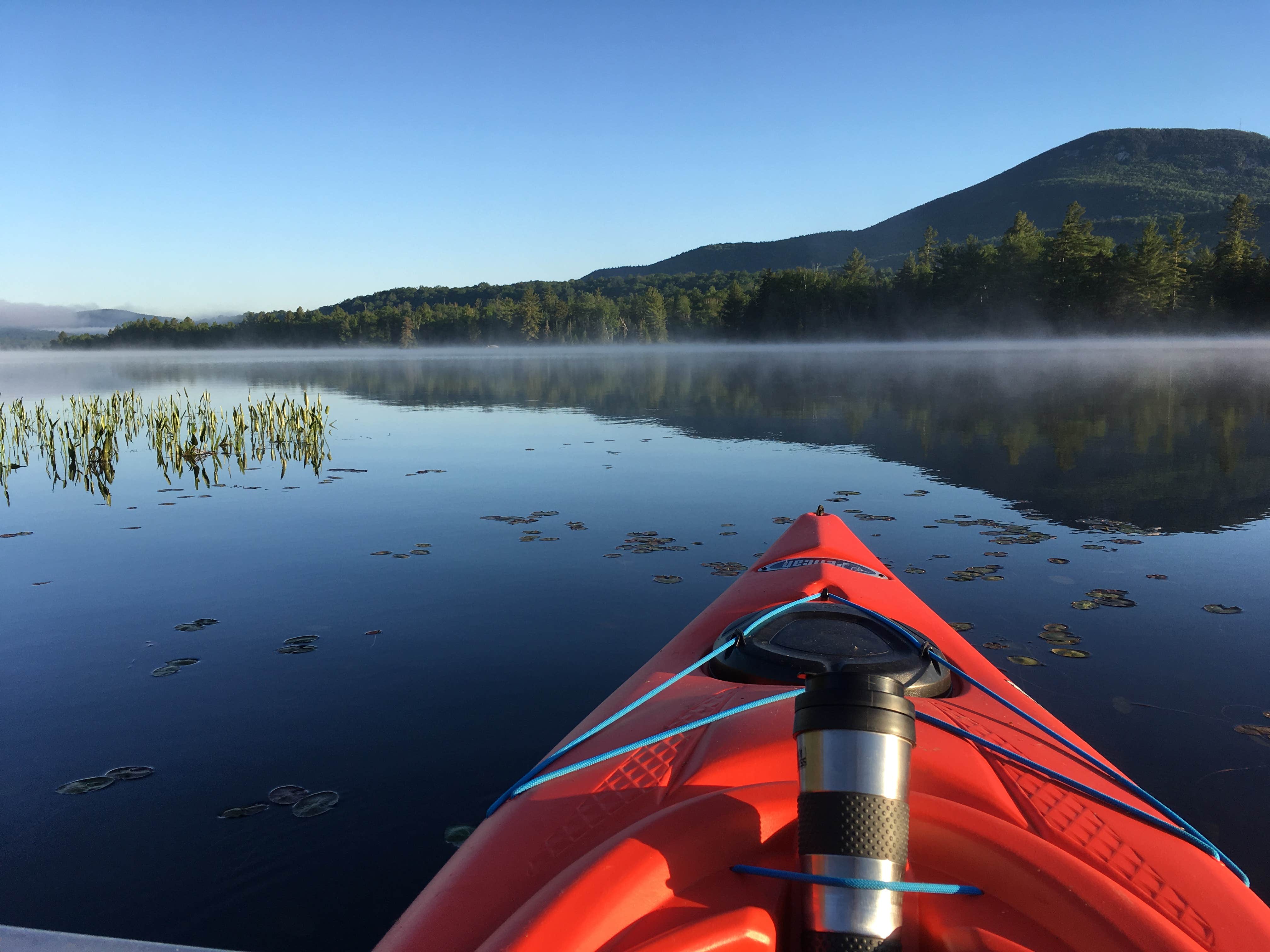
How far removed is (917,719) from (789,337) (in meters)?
81.7

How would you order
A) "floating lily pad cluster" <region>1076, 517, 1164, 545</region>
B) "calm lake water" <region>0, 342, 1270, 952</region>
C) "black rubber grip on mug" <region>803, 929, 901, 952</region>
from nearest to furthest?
"black rubber grip on mug" <region>803, 929, 901, 952</region> → "calm lake water" <region>0, 342, 1270, 952</region> → "floating lily pad cluster" <region>1076, 517, 1164, 545</region>

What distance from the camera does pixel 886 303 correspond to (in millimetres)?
74438

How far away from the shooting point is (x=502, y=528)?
21.5ft

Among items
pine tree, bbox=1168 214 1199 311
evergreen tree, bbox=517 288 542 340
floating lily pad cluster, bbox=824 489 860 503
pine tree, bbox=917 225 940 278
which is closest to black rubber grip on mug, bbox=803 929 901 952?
floating lily pad cluster, bbox=824 489 860 503

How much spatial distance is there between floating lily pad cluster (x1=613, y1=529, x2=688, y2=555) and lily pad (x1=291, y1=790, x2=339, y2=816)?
3194 millimetres

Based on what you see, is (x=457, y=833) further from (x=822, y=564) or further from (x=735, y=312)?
(x=735, y=312)

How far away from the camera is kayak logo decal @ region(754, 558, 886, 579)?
3400 mm

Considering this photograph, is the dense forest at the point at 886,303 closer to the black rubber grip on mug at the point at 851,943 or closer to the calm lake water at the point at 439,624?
the calm lake water at the point at 439,624

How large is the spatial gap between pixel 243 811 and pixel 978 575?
440cm

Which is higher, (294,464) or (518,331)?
(518,331)

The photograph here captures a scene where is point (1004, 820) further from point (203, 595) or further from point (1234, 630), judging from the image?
point (203, 595)

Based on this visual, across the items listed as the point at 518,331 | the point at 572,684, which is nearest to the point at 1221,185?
the point at 518,331

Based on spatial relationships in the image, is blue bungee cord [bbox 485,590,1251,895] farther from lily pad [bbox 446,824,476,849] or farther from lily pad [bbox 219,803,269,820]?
lily pad [bbox 219,803,269,820]

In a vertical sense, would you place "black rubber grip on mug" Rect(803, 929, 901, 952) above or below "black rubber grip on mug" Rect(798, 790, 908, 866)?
below
